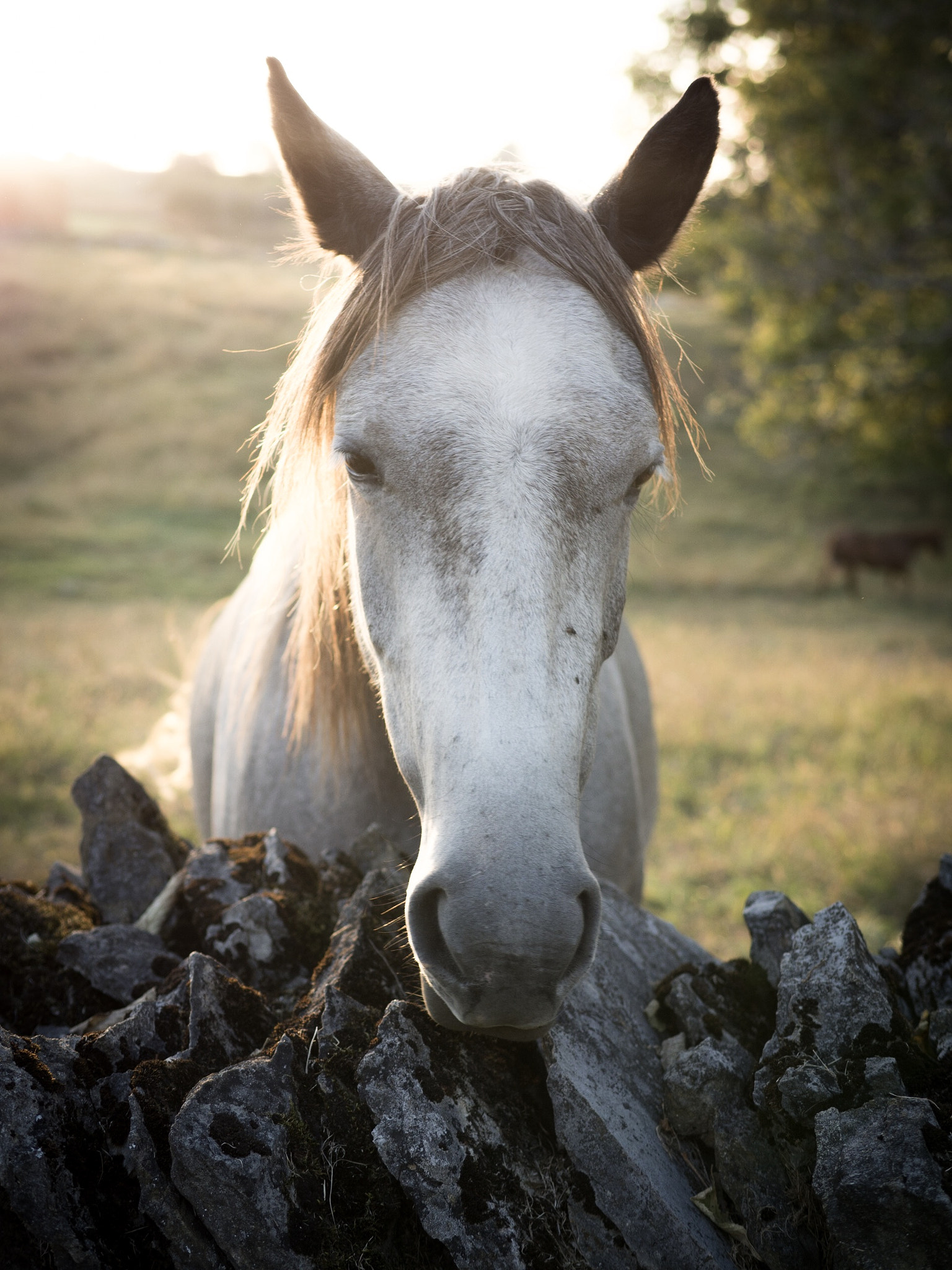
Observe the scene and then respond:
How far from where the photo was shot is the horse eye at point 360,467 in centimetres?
179

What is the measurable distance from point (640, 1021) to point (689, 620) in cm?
1212

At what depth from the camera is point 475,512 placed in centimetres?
158

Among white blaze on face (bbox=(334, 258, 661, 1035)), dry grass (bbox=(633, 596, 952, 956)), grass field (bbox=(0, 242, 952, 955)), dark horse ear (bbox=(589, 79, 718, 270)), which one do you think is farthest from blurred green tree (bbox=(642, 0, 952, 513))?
white blaze on face (bbox=(334, 258, 661, 1035))

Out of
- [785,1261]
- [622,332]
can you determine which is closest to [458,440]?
[622,332]

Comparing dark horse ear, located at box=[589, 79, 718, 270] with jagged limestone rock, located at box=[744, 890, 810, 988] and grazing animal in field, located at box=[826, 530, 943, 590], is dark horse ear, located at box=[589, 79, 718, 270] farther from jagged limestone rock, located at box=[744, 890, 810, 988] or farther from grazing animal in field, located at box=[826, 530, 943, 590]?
grazing animal in field, located at box=[826, 530, 943, 590]

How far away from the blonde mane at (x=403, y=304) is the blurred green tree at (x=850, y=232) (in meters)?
9.24

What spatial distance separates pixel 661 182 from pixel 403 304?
0.79 metres

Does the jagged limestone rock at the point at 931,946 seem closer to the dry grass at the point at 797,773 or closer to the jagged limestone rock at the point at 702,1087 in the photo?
the jagged limestone rock at the point at 702,1087

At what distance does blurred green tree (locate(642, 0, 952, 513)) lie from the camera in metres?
10.7

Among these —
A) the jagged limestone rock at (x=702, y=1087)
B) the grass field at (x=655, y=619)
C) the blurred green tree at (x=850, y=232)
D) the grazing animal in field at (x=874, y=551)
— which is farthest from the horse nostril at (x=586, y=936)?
the grazing animal in field at (x=874, y=551)

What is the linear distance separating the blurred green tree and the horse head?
9358 millimetres

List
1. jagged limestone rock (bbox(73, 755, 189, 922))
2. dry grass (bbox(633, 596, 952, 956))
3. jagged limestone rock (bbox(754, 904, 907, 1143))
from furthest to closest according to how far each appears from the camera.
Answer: dry grass (bbox(633, 596, 952, 956)) → jagged limestone rock (bbox(73, 755, 189, 922)) → jagged limestone rock (bbox(754, 904, 907, 1143))

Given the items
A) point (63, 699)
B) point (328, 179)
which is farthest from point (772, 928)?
point (63, 699)

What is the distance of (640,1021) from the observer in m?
1.86
